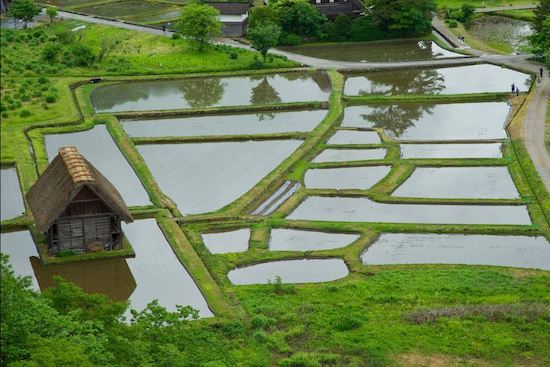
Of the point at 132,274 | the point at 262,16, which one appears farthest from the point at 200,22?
the point at 132,274

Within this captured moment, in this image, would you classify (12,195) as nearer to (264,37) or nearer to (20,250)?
(20,250)

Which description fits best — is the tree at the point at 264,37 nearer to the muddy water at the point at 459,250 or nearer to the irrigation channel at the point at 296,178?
the irrigation channel at the point at 296,178

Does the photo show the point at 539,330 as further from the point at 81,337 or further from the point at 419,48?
the point at 419,48

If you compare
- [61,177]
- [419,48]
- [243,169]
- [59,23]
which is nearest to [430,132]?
[243,169]

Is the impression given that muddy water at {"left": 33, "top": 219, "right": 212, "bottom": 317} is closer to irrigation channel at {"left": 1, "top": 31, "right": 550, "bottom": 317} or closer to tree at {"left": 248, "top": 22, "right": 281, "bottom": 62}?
irrigation channel at {"left": 1, "top": 31, "right": 550, "bottom": 317}

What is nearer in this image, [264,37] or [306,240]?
[306,240]

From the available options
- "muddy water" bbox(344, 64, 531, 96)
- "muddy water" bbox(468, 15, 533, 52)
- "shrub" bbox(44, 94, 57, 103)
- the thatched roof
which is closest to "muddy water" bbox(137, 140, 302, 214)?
the thatched roof

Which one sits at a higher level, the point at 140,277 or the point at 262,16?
the point at 262,16
